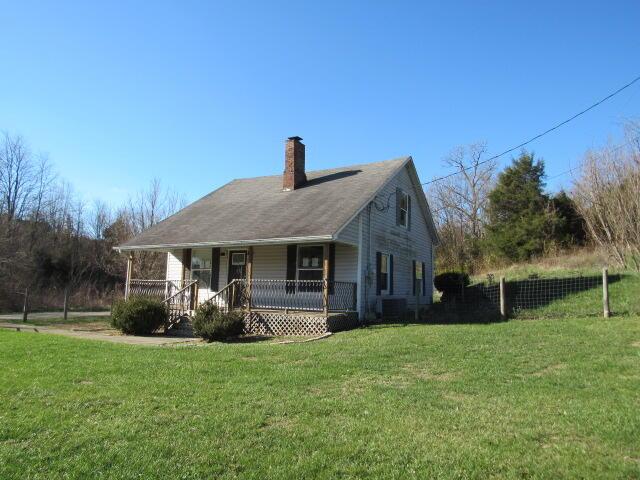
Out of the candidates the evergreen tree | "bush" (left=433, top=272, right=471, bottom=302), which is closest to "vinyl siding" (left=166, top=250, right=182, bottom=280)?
"bush" (left=433, top=272, right=471, bottom=302)

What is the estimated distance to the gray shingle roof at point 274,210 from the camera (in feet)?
54.5

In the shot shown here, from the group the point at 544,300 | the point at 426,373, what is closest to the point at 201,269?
the point at 544,300

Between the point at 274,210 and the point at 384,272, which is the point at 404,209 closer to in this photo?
the point at 384,272

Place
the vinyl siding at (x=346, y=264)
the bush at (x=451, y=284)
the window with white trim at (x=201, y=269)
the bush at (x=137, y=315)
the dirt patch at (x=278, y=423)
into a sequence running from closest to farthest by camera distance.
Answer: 1. the dirt patch at (x=278, y=423)
2. the bush at (x=137, y=315)
3. the vinyl siding at (x=346, y=264)
4. the window with white trim at (x=201, y=269)
5. the bush at (x=451, y=284)

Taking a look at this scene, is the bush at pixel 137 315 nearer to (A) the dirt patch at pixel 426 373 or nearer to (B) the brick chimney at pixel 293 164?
(B) the brick chimney at pixel 293 164

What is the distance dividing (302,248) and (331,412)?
12.0 meters

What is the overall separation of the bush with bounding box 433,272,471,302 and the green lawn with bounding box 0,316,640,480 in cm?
1193

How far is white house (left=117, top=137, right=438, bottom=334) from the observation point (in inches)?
636

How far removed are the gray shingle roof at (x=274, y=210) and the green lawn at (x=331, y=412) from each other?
658cm

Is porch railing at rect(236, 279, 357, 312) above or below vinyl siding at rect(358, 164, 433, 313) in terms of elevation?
below

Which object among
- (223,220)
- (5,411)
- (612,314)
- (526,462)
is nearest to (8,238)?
(223,220)

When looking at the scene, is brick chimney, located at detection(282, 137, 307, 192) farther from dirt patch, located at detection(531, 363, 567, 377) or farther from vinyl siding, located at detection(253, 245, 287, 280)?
dirt patch, located at detection(531, 363, 567, 377)

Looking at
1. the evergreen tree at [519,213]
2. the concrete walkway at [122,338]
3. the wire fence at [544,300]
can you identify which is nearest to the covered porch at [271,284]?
the concrete walkway at [122,338]

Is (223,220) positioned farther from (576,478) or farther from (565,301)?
(576,478)
